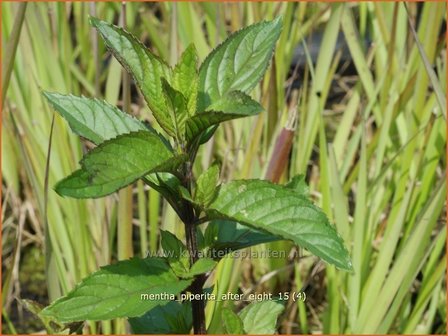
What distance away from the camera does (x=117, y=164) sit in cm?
54

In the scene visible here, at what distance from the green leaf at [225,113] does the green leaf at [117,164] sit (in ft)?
0.08

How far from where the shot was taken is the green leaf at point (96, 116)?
2.04ft

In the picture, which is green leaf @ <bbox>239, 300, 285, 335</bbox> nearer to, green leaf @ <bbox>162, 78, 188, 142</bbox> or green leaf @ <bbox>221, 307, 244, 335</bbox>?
green leaf @ <bbox>221, 307, 244, 335</bbox>

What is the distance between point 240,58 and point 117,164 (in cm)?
15

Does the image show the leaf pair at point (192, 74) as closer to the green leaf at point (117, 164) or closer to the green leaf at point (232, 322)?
the green leaf at point (117, 164)

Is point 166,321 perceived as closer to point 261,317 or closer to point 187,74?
point 261,317

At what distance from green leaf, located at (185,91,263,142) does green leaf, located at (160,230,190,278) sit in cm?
10

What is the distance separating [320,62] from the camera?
1.39 meters

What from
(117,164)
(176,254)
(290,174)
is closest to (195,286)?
(176,254)

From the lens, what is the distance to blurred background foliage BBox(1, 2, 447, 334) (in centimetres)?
102

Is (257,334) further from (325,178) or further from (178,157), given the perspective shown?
(325,178)

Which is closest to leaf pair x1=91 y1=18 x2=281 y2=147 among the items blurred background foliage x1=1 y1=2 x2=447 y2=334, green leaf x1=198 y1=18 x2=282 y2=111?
green leaf x1=198 y1=18 x2=282 y2=111

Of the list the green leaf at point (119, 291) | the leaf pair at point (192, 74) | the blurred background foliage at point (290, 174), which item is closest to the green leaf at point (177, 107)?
the leaf pair at point (192, 74)

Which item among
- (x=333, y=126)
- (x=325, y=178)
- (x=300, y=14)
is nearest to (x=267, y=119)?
(x=325, y=178)
